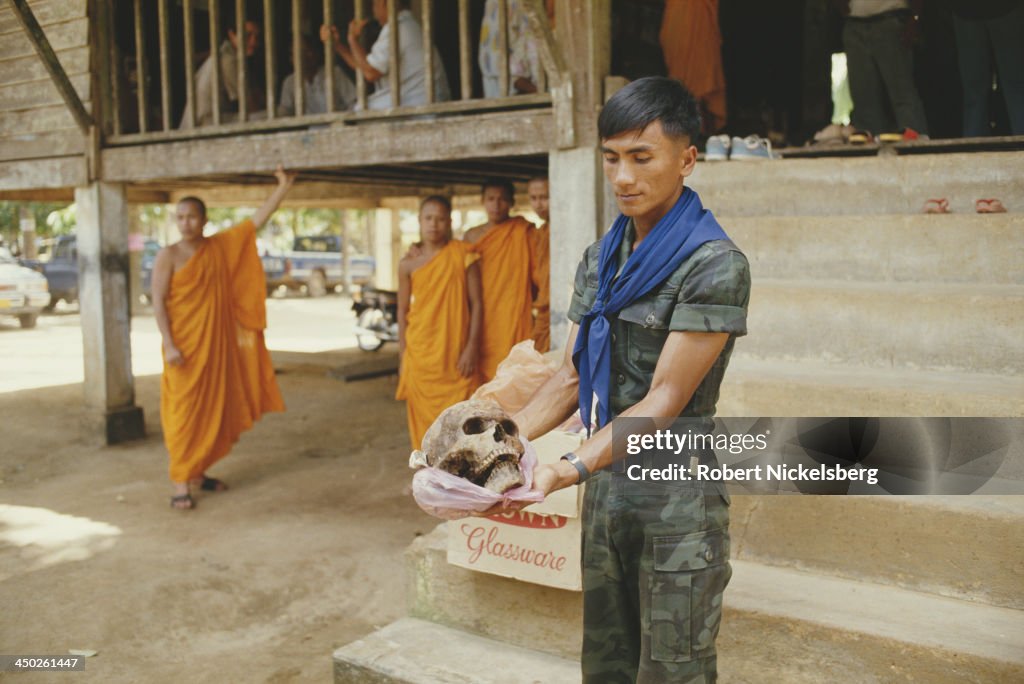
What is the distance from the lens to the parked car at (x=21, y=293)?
16.3 m

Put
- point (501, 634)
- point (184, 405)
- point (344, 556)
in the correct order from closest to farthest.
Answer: point (501, 634) < point (344, 556) < point (184, 405)

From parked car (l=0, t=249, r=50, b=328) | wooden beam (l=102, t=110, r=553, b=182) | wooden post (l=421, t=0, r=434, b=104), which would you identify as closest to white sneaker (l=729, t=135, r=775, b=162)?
wooden beam (l=102, t=110, r=553, b=182)

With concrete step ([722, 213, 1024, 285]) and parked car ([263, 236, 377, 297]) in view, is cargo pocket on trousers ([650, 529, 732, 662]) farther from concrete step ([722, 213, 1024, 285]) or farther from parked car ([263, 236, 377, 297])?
parked car ([263, 236, 377, 297])

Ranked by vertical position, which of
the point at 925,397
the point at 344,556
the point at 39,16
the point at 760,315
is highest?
the point at 39,16

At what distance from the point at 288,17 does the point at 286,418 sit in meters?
4.13

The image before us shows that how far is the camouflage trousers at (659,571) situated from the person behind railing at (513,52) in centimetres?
373

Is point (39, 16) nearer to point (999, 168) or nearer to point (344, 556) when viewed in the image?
point (344, 556)

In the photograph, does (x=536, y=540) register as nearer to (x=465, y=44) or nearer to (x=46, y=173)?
(x=465, y=44)

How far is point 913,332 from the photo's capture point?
11.3ft

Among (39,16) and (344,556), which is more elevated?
(39,16)

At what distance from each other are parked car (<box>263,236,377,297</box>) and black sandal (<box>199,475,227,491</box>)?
19.7 metres

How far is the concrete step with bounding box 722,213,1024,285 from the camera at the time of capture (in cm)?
367

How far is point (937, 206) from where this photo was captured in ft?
13.1

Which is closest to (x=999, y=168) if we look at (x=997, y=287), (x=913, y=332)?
(x=997, y=287)
